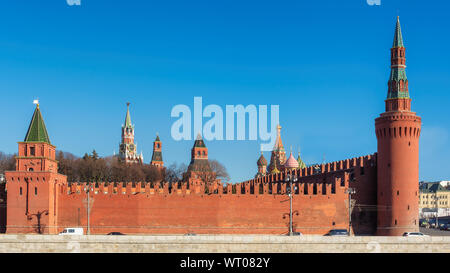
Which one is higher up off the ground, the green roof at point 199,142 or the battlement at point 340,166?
the green roof at point 199,142

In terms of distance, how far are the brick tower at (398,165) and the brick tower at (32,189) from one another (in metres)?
28.0

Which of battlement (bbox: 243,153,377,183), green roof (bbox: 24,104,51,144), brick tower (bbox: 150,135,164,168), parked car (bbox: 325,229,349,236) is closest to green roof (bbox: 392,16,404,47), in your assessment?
battlement (bbox: 243,153,377,183)

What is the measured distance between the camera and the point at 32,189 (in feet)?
206

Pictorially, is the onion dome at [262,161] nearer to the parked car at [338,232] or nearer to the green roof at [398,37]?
the green roof at [398,37]

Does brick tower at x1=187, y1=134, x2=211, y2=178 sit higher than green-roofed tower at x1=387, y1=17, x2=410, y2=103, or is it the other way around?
green-roofed tower at x1=387, y1=17, x2=410, y2=103

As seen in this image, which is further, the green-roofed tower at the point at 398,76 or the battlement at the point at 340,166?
the battlement at the point at 340,166

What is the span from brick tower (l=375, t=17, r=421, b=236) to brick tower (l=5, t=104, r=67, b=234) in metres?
28.0

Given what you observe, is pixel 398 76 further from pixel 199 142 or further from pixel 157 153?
pixel 157 153

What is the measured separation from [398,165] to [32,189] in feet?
101

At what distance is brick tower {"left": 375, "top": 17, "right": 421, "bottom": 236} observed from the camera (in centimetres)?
6419

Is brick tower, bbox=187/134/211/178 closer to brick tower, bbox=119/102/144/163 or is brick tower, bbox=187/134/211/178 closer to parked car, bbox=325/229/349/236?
brick tower, bbox=119/102/144/163

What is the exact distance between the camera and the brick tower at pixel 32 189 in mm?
62406

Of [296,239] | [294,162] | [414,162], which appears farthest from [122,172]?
[296,239]

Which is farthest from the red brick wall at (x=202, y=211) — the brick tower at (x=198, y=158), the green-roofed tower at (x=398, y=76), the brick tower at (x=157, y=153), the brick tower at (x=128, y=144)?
the brick tower at (x=128, y=144)
